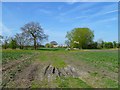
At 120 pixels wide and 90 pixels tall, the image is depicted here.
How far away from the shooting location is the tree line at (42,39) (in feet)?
123

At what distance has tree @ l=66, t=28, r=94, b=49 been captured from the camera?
44844 millimetres

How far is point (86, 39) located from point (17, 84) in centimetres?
4095

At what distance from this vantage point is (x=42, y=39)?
133 ft

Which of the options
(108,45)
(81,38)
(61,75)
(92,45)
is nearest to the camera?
(61,75)

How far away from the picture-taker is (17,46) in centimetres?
3834

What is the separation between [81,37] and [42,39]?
394 inches

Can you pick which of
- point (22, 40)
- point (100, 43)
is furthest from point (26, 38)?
point (100, 43)

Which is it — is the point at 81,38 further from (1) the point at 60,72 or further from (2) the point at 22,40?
(1) the point at 60,72

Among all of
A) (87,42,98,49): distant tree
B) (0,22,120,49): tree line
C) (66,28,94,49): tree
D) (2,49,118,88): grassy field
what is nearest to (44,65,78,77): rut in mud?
(2,49,118,88): grassy field

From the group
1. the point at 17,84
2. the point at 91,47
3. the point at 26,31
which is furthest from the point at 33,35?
the point at 17,84

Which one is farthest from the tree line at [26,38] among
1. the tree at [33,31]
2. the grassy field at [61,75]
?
the grassy field at [61,75]

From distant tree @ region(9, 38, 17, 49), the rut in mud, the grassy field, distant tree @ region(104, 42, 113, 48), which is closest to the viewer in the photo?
the grassy field

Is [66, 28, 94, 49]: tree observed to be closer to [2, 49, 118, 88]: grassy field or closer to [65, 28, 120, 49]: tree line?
[65, 28, 120, 49]: tree line

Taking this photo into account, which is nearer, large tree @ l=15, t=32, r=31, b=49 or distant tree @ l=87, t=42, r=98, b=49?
large tree @ l=15, t=32, r=31, b=49
